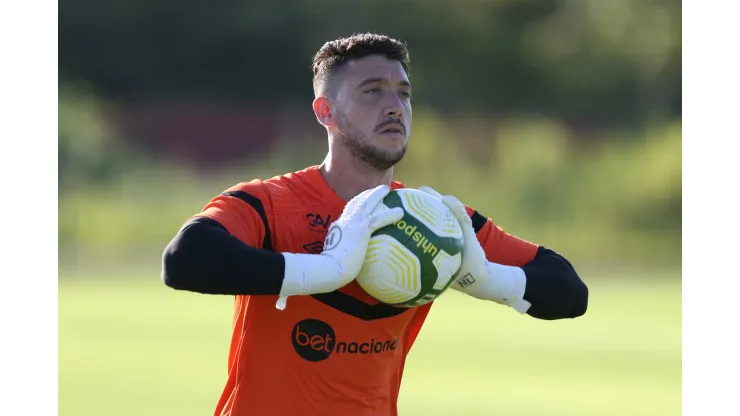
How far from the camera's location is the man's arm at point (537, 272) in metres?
4.59

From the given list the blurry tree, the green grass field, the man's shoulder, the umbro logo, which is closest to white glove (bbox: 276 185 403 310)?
the umbro logo

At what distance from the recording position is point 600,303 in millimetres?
17844

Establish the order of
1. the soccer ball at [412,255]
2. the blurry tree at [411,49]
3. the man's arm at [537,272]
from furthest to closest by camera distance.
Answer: the blurry tree at [411,49], the man's arm at [537,272], the soccer ball at [412,255]

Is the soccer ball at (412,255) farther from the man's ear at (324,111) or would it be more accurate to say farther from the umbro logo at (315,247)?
the man's ear at (324,111)

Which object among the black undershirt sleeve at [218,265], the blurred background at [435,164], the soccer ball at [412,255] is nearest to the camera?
the black undershirt sleeve at [218,265]

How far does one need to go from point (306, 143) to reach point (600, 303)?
1110 centimetres

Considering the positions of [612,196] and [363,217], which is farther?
[612,196]

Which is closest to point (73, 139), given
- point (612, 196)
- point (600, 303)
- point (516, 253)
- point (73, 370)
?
point (612, 196)

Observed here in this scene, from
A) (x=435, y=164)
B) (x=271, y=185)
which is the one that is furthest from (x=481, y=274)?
(x=435, y=164)

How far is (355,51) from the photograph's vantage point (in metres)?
4.80

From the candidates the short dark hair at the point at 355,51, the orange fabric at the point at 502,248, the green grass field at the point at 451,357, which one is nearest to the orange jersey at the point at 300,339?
the orange fabric at the point at 502,248

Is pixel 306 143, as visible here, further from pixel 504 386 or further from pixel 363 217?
pixel 363 217

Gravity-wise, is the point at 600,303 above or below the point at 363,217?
above

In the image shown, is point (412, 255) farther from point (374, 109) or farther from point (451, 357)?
point (451, 357)
